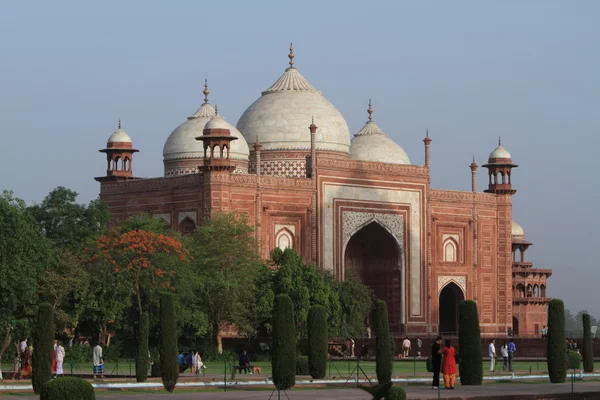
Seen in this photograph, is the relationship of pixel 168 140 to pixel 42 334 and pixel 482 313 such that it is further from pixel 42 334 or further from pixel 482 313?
pixel 42 334

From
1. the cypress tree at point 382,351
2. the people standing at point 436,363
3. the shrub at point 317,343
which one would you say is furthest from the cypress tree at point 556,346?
the shrub at point 317,343

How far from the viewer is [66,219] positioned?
3416cm

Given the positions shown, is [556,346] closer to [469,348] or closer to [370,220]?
[469,348]

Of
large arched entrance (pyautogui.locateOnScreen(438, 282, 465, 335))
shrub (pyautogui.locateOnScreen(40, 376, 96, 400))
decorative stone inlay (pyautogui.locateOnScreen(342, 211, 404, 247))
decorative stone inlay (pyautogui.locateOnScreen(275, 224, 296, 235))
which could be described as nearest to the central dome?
decorative stone inlay (pyautogui.locateOnScreen(342, 211, 404, 247))

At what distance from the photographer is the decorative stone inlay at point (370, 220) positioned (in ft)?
128

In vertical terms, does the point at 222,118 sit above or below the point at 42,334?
above

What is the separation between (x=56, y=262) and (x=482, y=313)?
16.0 meters

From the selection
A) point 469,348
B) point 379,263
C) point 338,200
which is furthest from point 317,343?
point 379,263

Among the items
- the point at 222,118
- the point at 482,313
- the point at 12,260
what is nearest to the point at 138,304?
the point at 12,260

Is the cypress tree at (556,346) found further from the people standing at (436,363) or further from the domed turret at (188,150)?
the domed turret at (188,150)

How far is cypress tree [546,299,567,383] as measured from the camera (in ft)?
77.0

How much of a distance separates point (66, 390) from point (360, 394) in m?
6.65

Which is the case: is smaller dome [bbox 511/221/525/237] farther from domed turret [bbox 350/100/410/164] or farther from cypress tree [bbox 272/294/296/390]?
cypress tree [bbox 272/294/296/390]

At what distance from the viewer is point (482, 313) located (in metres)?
42.4
